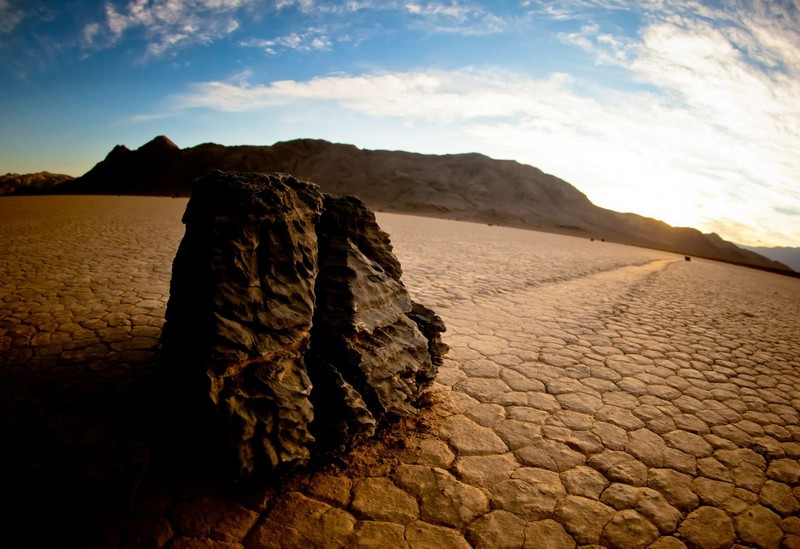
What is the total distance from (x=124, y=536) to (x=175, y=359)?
0.76 m

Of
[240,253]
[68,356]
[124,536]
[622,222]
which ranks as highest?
A: [622,222]

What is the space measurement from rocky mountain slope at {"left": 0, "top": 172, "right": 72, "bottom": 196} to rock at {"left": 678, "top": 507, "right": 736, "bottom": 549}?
8021cm

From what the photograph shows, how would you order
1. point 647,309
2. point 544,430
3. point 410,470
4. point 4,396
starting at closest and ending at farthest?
point 410,470, point 4,396, point 544,430, point 647,309

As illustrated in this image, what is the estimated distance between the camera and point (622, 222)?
218 ft

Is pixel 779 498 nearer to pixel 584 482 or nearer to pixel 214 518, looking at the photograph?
pixel 584 482

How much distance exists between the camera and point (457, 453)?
7.45 ft

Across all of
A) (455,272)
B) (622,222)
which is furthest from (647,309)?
(622,222)

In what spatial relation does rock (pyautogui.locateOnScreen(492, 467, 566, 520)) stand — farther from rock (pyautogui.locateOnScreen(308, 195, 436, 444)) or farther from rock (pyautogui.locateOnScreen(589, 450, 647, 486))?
rock (pyautogui.locateOnScreen(308, 195, 436, 444))

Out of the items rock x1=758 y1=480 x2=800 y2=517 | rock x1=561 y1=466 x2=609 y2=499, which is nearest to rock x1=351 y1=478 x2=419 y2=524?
rock x1=561 y1=466 x2=609 y2=499

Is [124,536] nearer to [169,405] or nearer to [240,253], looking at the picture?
[169,405]

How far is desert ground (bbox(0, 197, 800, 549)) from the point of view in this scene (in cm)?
167

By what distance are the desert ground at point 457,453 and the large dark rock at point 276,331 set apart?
0.90ft

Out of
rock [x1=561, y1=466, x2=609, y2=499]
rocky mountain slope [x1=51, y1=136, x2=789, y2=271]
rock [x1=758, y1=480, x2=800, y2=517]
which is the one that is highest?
rocky mountain slope [x1=51, y1=136, x2=789, y2=271]

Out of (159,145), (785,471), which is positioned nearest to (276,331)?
(785,471)
